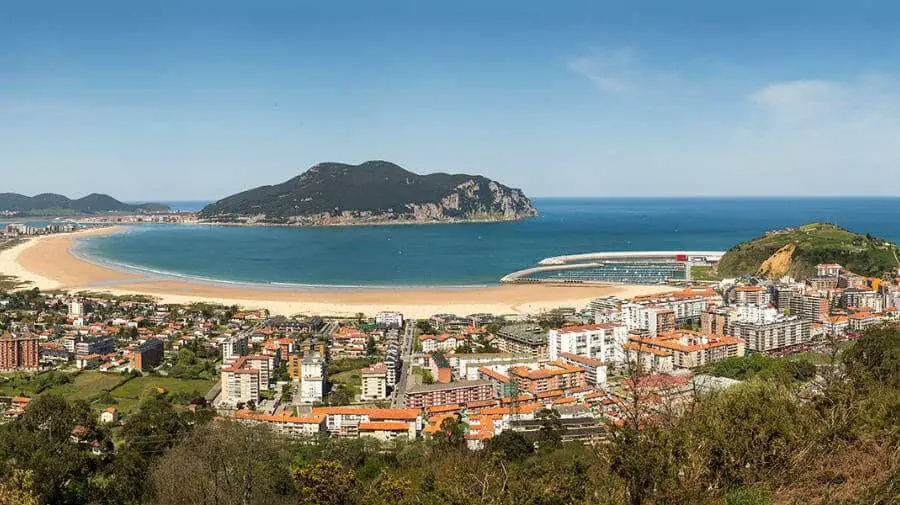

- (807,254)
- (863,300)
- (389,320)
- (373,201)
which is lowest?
(389,320)

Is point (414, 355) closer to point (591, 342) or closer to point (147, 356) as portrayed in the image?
point (591, 342)

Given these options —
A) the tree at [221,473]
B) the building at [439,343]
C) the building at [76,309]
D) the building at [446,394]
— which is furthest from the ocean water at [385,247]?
the tree at [221,473]

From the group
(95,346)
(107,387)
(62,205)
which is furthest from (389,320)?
(62,205)

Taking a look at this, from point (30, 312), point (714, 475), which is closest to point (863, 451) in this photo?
point (714, 475)

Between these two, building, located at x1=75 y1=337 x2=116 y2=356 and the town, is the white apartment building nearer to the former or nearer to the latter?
the town

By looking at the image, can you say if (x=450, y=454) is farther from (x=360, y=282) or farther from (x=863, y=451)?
(x=360, y=282)

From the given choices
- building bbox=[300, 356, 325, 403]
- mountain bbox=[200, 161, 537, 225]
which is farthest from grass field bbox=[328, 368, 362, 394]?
mountain bbox=[200, 161, 537, 225]

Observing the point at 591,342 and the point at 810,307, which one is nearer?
the point at 591,342
